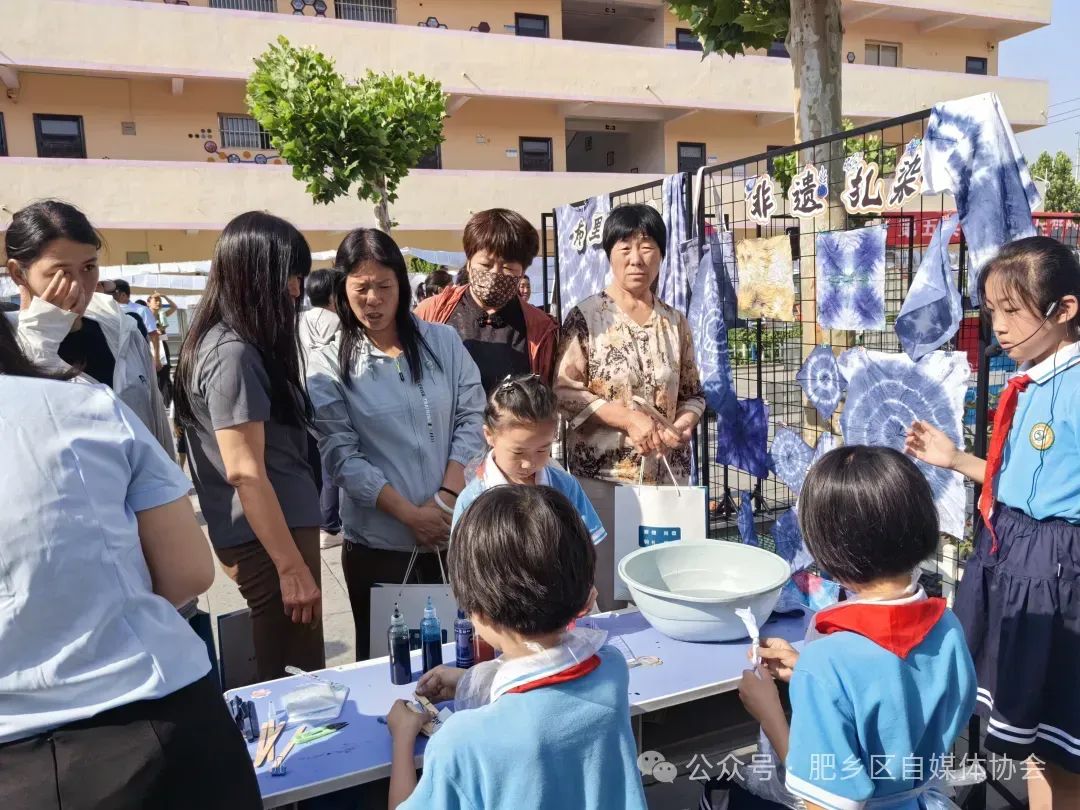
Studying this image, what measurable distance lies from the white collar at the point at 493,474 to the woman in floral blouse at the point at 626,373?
696mm

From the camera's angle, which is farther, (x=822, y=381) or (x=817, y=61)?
(x=817, y=61)

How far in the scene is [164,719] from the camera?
45.2 inches

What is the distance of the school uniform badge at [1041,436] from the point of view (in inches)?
77.1

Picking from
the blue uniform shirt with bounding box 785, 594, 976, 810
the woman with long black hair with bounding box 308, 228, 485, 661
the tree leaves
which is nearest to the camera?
the blue uniform shirt with bounding box 785, 594, 976, 810

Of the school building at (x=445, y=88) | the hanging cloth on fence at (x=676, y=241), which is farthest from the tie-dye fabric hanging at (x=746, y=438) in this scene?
the school building at (x=445, y=88)

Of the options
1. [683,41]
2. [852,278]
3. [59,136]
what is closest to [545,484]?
[852,278]

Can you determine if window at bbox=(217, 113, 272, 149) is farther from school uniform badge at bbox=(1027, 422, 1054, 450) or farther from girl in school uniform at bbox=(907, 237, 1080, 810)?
school uniform badge at bbox=(1027, 422, 1054, 450)

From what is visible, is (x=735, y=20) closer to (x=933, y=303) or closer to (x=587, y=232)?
(x=587, y=232)

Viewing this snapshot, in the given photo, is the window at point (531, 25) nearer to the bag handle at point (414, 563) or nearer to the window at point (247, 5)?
the window at point (247, 5)

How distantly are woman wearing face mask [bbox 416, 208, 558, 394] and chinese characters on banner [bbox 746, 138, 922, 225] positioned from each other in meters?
1.10

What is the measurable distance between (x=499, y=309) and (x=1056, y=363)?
1.91m

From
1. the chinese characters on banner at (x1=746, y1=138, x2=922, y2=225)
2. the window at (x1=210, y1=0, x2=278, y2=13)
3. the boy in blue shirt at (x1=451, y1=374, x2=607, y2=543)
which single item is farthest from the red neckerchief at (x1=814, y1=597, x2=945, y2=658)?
the window at (x1=210, y1=0, x2=278, y2=13)

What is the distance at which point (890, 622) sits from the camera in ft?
4.27

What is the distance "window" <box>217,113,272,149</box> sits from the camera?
591 inches
